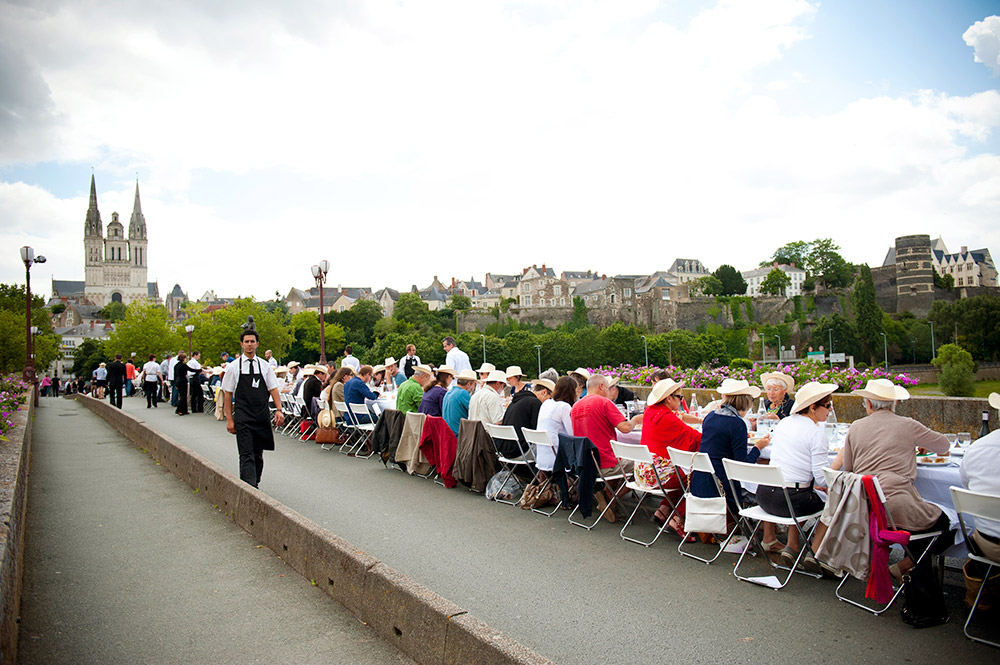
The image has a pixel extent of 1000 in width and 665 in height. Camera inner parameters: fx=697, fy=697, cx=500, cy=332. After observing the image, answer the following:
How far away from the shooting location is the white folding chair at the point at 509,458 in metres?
7.39

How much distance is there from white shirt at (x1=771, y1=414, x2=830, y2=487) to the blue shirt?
4331 millimetres

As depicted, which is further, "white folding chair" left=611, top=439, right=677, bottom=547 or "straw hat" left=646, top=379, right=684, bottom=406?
"straw hat" left=646, top=379, right=684, bottom=406

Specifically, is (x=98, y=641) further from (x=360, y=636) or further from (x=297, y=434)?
(x=297, y=434)

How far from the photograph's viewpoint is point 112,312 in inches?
5551

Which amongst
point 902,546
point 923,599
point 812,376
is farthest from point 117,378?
point 923,599

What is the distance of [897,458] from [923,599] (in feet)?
2.71

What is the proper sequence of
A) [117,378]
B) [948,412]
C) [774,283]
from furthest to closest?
[774,283], [117,378], [948,412]

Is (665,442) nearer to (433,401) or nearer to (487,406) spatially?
(487,406)

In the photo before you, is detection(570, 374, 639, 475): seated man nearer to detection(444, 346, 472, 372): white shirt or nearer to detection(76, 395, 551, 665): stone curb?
detection(76, 395, 551, 665): stone curb

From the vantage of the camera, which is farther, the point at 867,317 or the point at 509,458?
the point at 867,317

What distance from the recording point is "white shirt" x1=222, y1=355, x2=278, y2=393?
715 centimetres

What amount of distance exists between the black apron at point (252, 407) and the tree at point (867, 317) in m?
81.4

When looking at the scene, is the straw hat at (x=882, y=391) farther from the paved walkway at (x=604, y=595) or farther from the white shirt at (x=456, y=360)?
the white shirt at (x=456, y=360)

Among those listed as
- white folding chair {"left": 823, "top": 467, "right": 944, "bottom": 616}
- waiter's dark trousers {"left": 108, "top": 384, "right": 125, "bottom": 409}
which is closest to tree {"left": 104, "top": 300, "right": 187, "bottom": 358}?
waiter's dark trousers {"left": 108, "top": 384, "right": 125, "bottom": 409}
